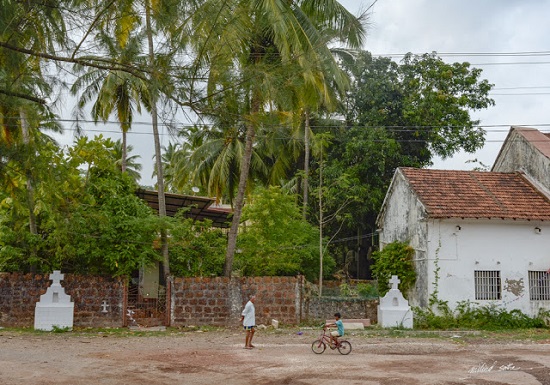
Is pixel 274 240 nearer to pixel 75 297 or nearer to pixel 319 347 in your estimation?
pixel 75 297

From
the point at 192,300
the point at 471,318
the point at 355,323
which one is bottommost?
the point at 355,323

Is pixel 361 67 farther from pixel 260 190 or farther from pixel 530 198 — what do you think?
pixel 530 198

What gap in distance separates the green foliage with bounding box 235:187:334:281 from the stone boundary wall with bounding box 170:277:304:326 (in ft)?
12.5

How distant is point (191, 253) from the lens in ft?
70.5

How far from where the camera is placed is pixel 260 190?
26656mm

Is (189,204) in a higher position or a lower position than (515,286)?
higher

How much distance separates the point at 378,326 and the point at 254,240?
762 cm

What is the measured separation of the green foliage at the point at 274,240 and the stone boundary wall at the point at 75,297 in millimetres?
5925

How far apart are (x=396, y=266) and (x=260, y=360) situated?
964 centimetres

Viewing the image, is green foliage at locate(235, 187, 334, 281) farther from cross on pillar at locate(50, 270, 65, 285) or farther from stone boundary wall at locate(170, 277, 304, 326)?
cross on pillar at locate(50, 270, 65, 285)

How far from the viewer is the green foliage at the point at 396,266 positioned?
69.3 ft

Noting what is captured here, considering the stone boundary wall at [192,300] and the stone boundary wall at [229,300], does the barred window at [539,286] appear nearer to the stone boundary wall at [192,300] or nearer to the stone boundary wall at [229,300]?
the stone boundary wall at [192,300]

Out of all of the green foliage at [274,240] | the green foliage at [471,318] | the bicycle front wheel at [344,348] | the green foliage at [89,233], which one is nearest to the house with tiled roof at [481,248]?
the green foliage at [471,318]

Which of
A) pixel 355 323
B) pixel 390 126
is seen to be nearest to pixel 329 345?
pixel 355 323
